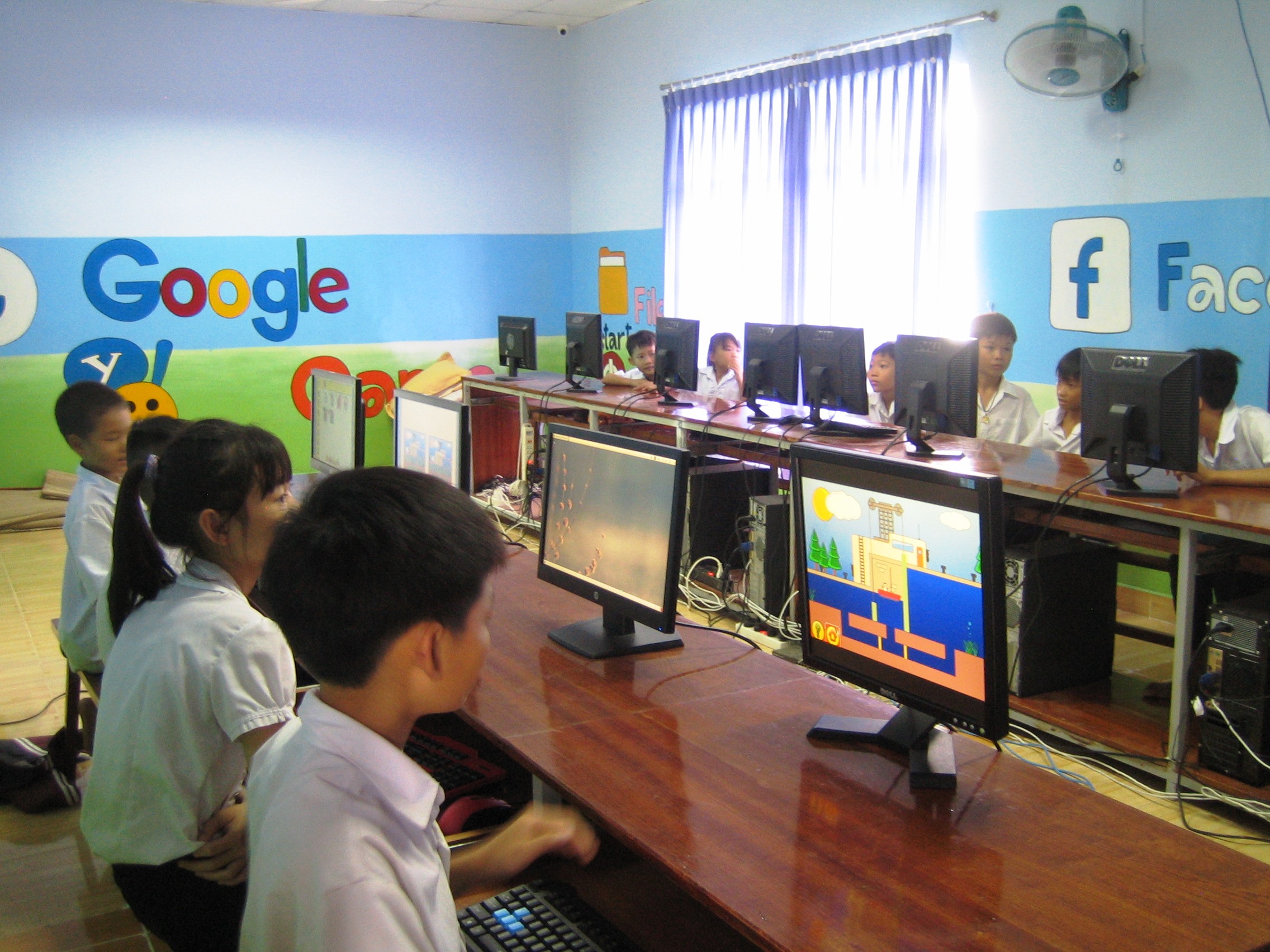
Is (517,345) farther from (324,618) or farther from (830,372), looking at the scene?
(324,618)

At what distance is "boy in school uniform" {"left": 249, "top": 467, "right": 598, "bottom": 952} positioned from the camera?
102cm

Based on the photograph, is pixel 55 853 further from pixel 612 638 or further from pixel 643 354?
pixel 643 354

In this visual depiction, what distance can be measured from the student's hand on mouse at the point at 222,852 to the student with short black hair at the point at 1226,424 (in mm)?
3451

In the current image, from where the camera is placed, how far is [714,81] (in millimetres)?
6859

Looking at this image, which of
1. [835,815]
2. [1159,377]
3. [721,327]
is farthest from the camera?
[721,327]

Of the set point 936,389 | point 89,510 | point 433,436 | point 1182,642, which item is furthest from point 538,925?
point 936,389

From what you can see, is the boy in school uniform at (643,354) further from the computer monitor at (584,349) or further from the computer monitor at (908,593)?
the computer monitor at (908,593)

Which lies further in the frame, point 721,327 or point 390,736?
A: point 721,327

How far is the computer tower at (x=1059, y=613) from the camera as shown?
3.54 metres

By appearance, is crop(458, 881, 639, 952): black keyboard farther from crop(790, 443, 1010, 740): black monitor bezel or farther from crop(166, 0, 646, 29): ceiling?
crop(166, 0, 646, 29): ceiling

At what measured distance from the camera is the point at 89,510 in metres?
2.75

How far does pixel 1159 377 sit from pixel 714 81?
14.3ft

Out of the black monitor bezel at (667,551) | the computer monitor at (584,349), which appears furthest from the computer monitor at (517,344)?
the black monitor bezel at (667,551)

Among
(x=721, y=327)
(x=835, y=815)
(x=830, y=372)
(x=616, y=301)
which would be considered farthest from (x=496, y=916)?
(x=616, y=301)
